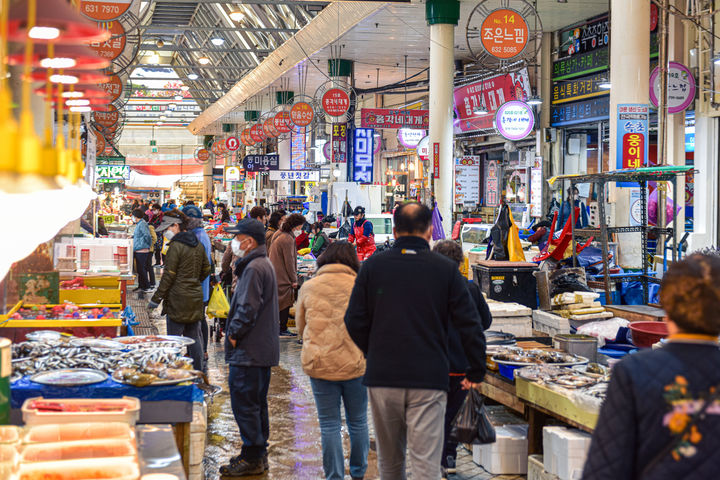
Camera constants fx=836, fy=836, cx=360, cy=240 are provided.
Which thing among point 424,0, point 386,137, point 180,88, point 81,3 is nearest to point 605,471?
point 81,3

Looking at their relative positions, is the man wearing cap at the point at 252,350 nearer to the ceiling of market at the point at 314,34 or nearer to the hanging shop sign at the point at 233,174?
the ceiling of market at the point at 314,34

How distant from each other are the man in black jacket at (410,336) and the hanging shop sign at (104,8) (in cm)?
546

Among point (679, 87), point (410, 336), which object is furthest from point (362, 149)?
point (410, 336)

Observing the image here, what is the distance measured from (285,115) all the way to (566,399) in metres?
19.4

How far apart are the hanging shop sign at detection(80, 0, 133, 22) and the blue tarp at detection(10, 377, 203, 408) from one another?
5.00m

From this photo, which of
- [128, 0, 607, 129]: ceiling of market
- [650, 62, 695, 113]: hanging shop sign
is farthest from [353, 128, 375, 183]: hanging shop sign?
[650, 62, 695, 113]: hanging shop sign

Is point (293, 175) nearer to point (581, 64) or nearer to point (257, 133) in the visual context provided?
point (257, 133)

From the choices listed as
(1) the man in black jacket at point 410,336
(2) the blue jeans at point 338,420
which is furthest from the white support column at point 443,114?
(1) the man in black jacket at point 410,336

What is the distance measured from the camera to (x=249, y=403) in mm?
5711

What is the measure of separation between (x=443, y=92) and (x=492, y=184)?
22.6 ft

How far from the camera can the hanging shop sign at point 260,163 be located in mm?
29719

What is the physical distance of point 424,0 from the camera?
1502cm

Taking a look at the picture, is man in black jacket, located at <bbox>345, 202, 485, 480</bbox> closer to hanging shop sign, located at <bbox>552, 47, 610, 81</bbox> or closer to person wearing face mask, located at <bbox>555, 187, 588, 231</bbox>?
person wearing face mask, located at <bbox>555, 187, 588, 231</bbox>

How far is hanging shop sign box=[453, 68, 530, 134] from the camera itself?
60.1 feet
